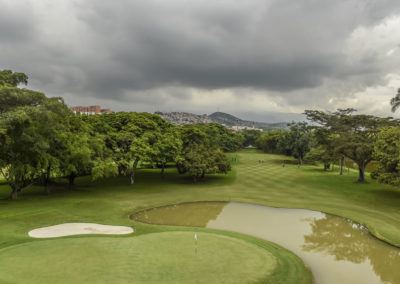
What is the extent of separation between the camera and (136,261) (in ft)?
33.9

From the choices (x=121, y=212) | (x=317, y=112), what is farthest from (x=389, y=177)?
(x=121, y=212)

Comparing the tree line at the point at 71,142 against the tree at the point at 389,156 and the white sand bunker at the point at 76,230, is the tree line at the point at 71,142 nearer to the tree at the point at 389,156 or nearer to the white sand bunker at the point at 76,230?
the white sand bunker at the point at 76,230

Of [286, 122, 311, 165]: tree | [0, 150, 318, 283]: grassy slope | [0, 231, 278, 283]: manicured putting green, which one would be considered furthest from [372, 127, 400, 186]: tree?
[286, 122, 311, 165]: tree

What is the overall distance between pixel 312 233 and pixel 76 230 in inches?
694

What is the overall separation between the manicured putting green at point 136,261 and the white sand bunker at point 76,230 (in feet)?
12.6

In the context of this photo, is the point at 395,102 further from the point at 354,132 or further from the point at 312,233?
the point at 312,233

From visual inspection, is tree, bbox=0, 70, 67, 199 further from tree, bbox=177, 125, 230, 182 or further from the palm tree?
the palm tree

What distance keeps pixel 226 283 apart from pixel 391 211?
23.0 meters

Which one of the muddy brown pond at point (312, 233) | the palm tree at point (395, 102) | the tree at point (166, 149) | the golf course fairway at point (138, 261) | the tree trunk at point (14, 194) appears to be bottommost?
the muddy brown pond at point (312, 233)

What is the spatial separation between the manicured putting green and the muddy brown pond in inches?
166

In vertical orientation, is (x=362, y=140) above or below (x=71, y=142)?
above

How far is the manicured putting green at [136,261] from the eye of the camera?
893 centimetres

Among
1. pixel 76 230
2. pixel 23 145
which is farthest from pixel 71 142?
pixel 76 230

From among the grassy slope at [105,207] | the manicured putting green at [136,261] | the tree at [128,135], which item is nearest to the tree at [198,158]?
the grassy slope at [105,207]
